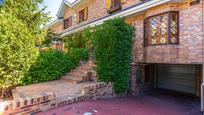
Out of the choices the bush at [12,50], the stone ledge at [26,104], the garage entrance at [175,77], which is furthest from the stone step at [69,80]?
the garage entrance at [175,77]

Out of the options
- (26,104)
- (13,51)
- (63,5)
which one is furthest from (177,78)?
(63,5)

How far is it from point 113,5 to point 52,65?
7171 mm

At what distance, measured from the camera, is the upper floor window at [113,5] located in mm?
13199

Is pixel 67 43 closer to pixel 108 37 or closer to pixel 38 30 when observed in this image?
pixel 38 30

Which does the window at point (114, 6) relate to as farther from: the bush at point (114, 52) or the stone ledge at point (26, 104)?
the stone ledge at point (26, 104)

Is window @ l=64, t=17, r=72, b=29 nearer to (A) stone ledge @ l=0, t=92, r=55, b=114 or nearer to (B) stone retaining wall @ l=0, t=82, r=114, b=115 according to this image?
(B) stone retaining wall @ l=0, t=82, r=114, b=115

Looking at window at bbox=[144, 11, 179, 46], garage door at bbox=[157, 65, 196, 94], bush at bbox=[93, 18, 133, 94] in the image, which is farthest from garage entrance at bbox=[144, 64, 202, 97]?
bush at bbox=[93, 18, 133, 94]

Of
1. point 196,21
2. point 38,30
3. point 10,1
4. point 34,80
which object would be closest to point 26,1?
point 10,1

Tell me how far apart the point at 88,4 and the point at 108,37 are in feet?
34.1

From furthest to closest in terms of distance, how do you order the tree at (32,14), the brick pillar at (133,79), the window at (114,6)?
1. the tree at (32,14)
2. the window at (114,6)
3. the brick pillar at (133,79)

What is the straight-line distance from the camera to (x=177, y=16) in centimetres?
858

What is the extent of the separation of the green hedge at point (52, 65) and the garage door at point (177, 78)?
253 inches

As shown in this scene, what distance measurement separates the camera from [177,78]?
12.8 m

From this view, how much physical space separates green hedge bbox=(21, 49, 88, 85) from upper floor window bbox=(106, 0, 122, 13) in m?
4.20
